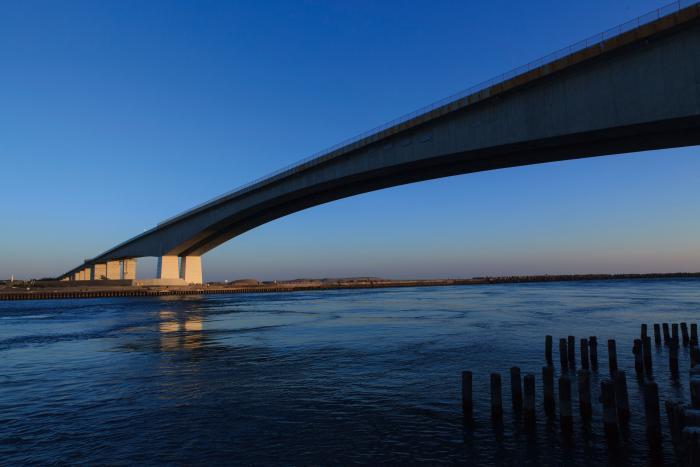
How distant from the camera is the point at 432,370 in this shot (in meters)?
17.3

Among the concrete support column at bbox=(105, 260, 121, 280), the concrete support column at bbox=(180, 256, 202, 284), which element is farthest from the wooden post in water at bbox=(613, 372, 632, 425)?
the concrete support column at bbox=(105, 260, 121, 280)

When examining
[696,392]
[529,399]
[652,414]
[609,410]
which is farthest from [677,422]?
[529,399]

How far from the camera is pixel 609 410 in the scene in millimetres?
10188

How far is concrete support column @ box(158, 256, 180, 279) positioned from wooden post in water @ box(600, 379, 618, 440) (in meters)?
80.5

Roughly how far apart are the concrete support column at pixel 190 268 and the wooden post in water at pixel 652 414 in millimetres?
85675

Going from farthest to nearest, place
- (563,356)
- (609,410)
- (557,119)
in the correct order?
1. (557,119)
2. (563,356)
3. (609,410)

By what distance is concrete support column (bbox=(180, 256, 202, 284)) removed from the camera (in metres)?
86.8

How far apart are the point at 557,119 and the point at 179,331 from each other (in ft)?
89.1

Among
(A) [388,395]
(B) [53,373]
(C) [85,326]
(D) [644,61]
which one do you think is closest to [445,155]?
(D) [644,61]

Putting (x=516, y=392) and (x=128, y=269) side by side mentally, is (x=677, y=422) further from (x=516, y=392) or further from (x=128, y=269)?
(x=128, y=269)

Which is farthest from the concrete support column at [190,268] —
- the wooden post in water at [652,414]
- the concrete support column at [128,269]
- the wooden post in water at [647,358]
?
the wooden post in water at [652,414]

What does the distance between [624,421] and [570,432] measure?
4.53ft

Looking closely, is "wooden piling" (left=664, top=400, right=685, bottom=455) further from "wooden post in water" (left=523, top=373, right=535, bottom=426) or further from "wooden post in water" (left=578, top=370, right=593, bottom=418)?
"wooden post in water" (left=523, top=373, right=535, bottom=426)

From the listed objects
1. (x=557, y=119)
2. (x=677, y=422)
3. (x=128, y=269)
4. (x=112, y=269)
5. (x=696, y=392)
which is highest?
(x=557, y=119)
